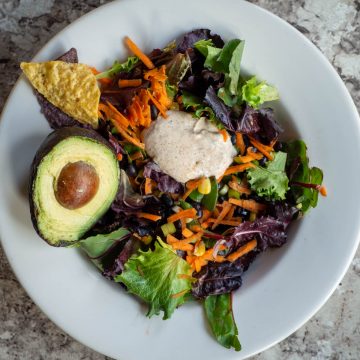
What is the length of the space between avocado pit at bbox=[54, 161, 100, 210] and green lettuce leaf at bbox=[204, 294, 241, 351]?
71 centimetres

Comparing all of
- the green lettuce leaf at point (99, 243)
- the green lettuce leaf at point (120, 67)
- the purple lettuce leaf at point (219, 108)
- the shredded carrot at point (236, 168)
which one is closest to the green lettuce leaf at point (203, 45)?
the purple lettuce leaf at point (219, 108)

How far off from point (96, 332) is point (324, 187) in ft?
3.66

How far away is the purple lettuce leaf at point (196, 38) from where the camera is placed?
2.14 m

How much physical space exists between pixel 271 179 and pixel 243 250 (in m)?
0.33

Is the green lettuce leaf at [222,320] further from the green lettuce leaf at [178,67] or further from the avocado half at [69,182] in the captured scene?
the green lettuce leaf at [178,67]

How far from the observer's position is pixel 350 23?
2443mm

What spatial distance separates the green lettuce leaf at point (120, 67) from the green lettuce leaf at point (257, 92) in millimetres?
461

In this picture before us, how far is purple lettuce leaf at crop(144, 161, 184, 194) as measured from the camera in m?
2.23

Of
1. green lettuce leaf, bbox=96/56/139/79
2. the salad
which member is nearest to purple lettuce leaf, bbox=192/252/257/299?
the salad

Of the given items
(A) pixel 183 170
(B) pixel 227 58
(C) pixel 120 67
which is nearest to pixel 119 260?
(A) pixel 183 170

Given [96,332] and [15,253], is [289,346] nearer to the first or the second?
[96,332]

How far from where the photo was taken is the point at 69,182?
6.20ft

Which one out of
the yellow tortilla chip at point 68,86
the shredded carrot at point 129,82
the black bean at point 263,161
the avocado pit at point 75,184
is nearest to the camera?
the avocado pit at point 75,184

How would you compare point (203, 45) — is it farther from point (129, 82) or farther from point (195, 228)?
point (195, 228)
